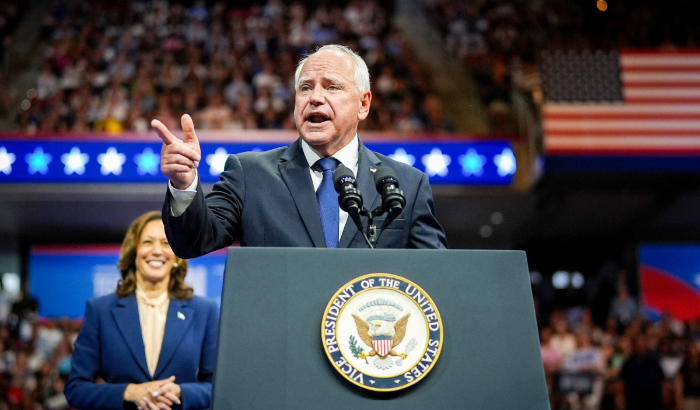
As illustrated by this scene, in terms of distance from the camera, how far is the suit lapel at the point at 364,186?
1650mm

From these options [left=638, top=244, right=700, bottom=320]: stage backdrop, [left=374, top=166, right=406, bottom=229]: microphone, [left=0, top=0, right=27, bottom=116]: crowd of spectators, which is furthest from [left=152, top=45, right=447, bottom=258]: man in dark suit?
[left=638, top=244, right=700, bottom=320]: stage backdrop

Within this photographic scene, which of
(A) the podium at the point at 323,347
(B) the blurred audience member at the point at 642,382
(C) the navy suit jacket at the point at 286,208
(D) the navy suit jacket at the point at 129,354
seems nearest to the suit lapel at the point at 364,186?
(C) the navy suit jacket at the point at 286,208

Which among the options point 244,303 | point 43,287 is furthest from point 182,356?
point 43,287

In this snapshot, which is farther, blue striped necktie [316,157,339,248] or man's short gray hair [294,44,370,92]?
man's short gray hair [294,44,370,92]

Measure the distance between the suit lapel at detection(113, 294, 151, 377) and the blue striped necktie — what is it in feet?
3.82

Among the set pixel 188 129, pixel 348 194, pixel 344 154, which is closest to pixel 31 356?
pixel 344 154

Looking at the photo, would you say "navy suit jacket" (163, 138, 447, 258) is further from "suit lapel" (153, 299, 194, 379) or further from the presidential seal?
"suit lapel" (153, 299, 194, 379)

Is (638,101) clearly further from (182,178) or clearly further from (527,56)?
(182,178)

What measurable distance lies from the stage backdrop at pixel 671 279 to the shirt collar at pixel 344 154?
39.3ft

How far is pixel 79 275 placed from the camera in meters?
11.5

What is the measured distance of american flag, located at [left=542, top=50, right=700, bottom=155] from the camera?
905 cm

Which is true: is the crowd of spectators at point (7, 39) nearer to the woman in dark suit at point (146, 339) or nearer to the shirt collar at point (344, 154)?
the woman in dark suit at point (146, 339)

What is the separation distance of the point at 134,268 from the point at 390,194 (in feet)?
5.20

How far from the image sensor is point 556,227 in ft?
41.2
